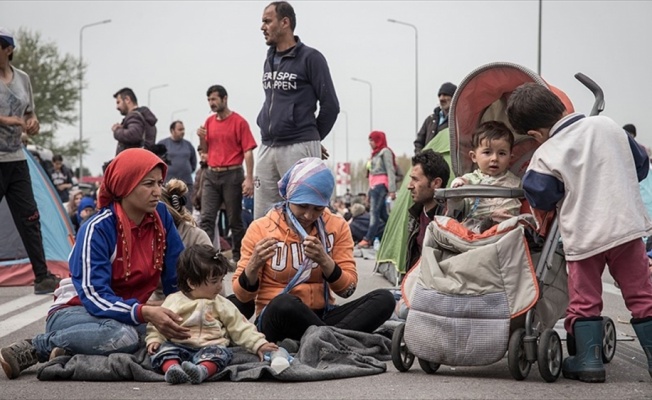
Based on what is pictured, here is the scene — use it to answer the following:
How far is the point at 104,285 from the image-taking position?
241 inches

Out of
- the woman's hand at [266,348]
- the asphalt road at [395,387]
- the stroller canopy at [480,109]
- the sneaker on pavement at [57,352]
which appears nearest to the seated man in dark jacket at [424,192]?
the stroller canopy at [480,109]

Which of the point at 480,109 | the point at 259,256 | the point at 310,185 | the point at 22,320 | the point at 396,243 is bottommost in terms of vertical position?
the point at 22,320

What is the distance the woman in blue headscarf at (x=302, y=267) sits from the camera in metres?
6.43

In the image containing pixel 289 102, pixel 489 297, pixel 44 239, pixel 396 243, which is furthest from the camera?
pixel 44 239

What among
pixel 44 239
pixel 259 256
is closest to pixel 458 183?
pixel 259 256

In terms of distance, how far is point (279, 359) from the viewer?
5.72 m

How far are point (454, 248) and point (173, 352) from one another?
147cm

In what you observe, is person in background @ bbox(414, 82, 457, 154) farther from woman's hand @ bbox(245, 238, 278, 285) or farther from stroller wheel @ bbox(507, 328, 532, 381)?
stroller wheel @ bbox(507, 328, 532, 381)

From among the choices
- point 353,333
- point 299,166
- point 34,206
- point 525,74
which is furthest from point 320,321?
point 34,206

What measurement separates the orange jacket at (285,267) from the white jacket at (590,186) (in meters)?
1.47

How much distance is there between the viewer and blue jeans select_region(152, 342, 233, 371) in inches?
228

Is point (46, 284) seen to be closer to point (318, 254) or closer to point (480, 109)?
point (318, 254)

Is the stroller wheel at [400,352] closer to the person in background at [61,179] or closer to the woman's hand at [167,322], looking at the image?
the woman's hand at [167,322]

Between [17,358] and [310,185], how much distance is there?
1795mm
